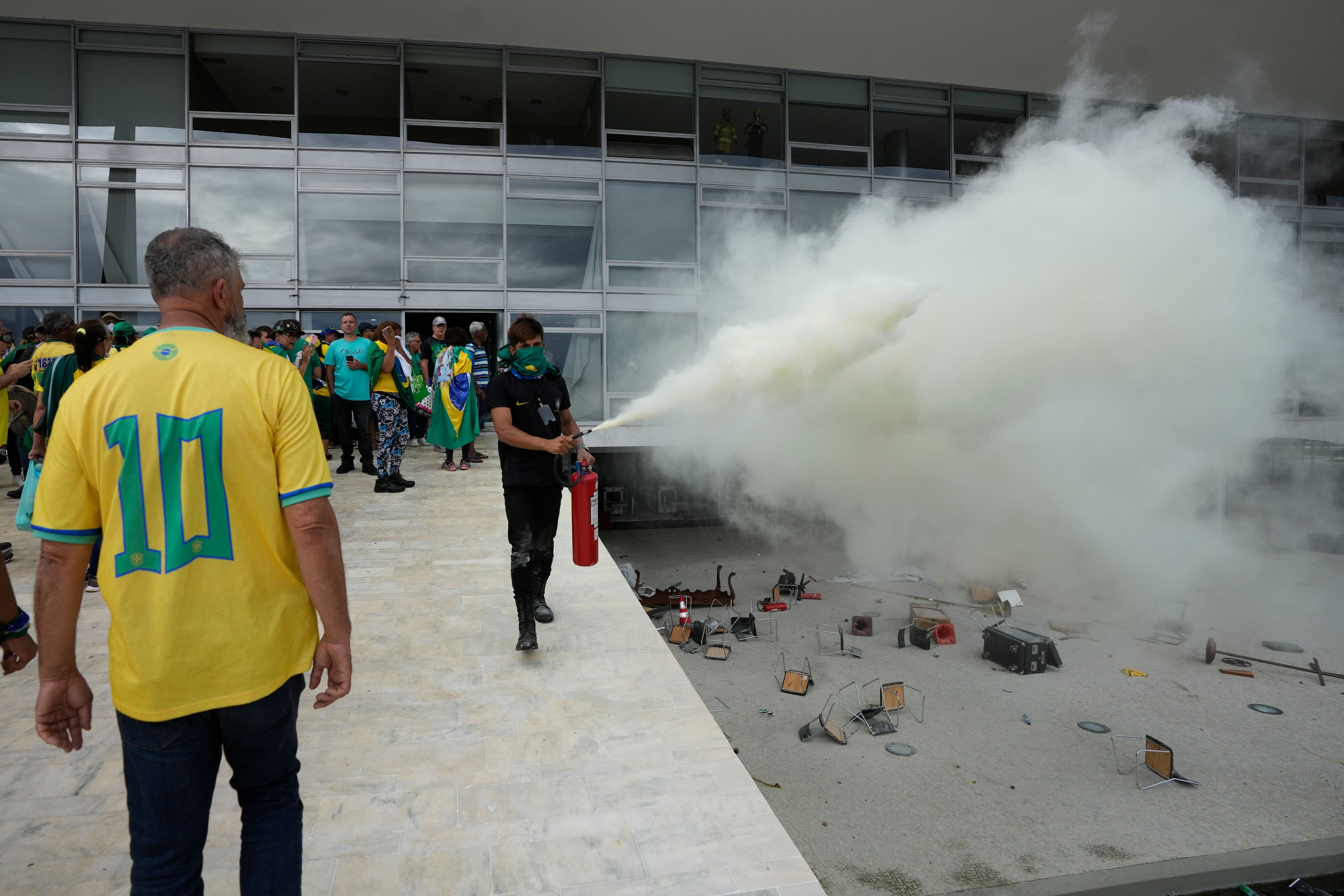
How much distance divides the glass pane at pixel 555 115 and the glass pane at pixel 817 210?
390 cm

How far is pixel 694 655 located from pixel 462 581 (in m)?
3.85

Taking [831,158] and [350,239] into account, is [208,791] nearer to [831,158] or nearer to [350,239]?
[350,239]

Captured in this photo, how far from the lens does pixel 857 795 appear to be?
5.68m

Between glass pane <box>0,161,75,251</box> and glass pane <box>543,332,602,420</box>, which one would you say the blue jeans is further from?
glass pane <box>0,161,75,251</box>

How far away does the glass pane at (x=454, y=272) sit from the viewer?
1284 centimetres

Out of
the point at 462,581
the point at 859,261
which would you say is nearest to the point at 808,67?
the point at 859,261

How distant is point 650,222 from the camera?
1363 centimetres

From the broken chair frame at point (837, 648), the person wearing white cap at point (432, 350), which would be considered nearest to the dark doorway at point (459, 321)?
the person wearing white cap at point (432, 350)

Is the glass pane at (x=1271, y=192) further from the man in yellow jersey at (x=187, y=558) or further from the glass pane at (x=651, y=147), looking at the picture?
the man in yellow jersey at (x=187, y=558)

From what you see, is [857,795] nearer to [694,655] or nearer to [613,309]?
[694,655]

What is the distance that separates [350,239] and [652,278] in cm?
534

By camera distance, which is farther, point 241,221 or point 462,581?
point 241,221

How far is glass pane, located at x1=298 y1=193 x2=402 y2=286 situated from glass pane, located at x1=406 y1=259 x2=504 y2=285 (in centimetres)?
27

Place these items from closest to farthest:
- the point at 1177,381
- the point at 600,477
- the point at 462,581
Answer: the point at 462,581 → the point at 1177,381 → the point at 600,477
